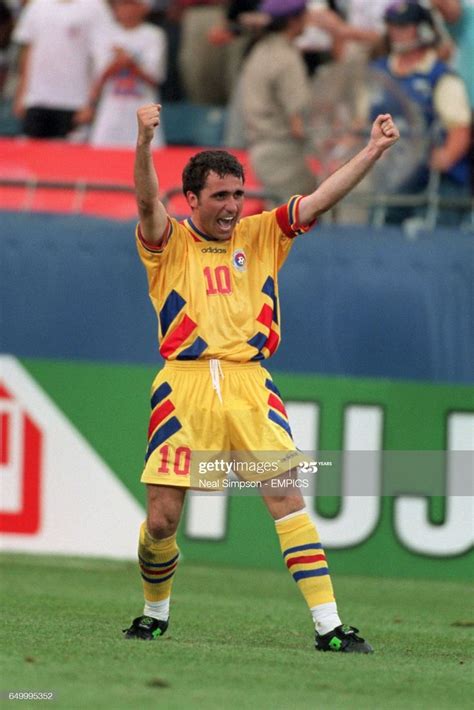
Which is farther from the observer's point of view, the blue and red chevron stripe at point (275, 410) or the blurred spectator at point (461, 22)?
the blurred spectator at point (461, 22)

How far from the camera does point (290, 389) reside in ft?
36.3

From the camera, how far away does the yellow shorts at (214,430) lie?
698 centimetres

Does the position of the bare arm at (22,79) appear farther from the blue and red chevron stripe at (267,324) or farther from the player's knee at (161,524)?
the player's knee at (161,524)

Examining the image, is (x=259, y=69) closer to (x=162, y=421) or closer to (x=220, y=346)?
(x=220, y=346)

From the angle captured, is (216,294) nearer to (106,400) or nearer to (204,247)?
(204,247)

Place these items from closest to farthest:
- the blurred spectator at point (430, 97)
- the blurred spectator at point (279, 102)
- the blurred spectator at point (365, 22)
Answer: the blurred spectator at point (430, 97) < the blurred spectator at point (279, 102) < the blurred spectator at point (365, 22)

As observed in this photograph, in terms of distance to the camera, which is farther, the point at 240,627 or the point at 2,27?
the point at 2,27

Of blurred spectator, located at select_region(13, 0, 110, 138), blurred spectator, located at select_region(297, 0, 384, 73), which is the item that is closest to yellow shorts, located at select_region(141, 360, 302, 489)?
blurred spectator, located at select_region(297, 0, 384, 73)

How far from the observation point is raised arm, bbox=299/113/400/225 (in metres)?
6.89

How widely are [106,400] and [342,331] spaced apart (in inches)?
68.8

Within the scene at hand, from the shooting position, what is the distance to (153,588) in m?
7.31

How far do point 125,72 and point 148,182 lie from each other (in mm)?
6893

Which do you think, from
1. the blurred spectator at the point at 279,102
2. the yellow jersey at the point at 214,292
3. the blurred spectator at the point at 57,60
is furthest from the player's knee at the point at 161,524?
the blurred spectator at the point at 57,60

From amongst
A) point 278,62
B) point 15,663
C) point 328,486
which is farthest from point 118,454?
point 15,663
